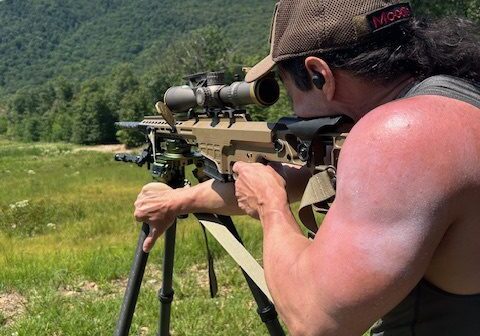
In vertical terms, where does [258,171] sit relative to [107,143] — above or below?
above

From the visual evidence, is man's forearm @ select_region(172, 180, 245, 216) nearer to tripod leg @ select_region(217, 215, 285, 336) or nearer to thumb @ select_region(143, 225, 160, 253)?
thumb @ select_region(143, 225, 160, 253)

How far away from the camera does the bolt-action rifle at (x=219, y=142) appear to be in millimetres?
1848

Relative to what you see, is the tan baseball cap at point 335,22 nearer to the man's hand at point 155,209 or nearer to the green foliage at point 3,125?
the man's hand at point 155,209

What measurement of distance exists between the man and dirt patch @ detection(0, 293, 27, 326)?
3.31 m

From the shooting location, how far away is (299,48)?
1.64m

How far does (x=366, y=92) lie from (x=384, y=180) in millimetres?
391

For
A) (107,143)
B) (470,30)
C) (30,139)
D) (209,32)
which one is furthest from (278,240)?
(30,139)

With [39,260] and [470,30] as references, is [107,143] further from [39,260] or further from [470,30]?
[470,30]

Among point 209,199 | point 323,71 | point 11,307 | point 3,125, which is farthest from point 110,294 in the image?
point 3,125

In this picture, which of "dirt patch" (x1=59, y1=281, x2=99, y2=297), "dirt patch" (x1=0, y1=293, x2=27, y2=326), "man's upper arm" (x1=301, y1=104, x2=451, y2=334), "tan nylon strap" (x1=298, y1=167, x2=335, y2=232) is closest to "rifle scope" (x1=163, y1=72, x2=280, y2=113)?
"tan nylon strap" (x1=298, y1=167, x2=335, y2=232)

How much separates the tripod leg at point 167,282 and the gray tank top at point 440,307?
192cm

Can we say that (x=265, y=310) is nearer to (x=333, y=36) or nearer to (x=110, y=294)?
(x=333, y=36)

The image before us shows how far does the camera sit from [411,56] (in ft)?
5.24

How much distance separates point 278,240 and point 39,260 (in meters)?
5.36
